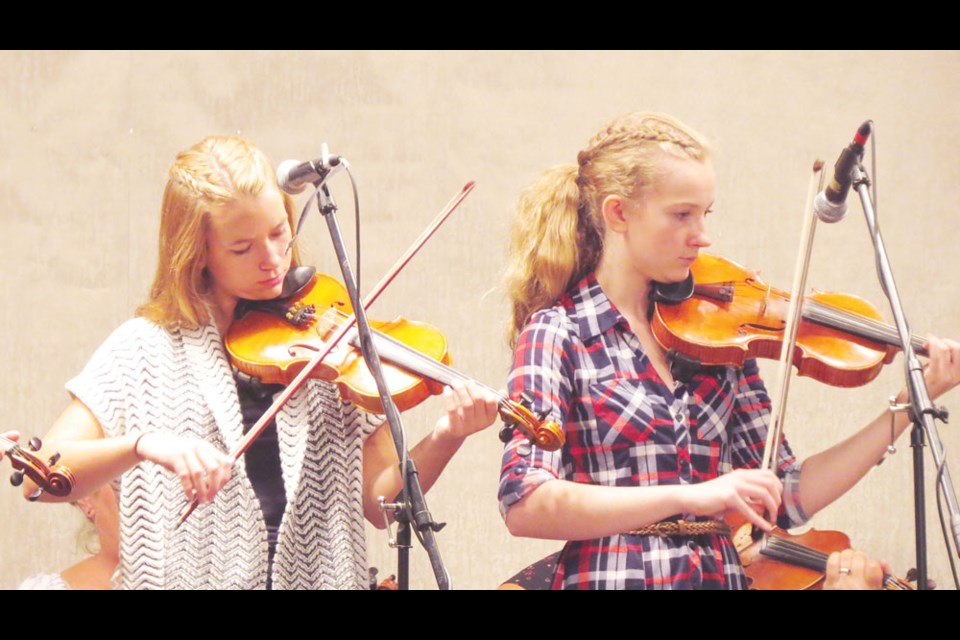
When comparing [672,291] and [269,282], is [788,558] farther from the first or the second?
[269,282]

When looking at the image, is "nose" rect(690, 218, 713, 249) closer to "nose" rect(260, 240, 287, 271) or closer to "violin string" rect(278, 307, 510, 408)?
"violin string" rect(278, 307, 510, 408)

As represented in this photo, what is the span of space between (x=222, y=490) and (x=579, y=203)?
79 cm

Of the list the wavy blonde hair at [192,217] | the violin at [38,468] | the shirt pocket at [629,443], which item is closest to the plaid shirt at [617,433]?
the shirt pocket at [629,443]

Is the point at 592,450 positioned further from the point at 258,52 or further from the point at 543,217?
the point at 258,52

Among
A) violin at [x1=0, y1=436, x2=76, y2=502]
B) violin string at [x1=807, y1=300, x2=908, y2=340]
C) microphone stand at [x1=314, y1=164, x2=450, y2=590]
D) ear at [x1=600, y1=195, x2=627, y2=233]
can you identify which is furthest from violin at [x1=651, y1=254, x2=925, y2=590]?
violin at [x1=0, y1=436, x2=76, y2=502]

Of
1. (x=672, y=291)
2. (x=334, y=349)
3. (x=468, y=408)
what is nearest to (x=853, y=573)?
(x=672, y=291)

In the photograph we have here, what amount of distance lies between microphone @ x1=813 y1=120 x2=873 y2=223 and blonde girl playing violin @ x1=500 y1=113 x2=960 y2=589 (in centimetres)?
22

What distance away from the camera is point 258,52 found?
2.85 meters

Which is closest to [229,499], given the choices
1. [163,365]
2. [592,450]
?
[163,365]

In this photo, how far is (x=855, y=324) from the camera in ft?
7.31

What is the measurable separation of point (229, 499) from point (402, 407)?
1.06 ft

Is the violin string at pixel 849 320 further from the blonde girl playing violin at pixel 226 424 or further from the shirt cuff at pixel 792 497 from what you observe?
the blonde girl playing violin at pixel 226 424

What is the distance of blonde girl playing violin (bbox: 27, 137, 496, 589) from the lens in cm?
218

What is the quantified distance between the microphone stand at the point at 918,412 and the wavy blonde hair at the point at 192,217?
100cm
